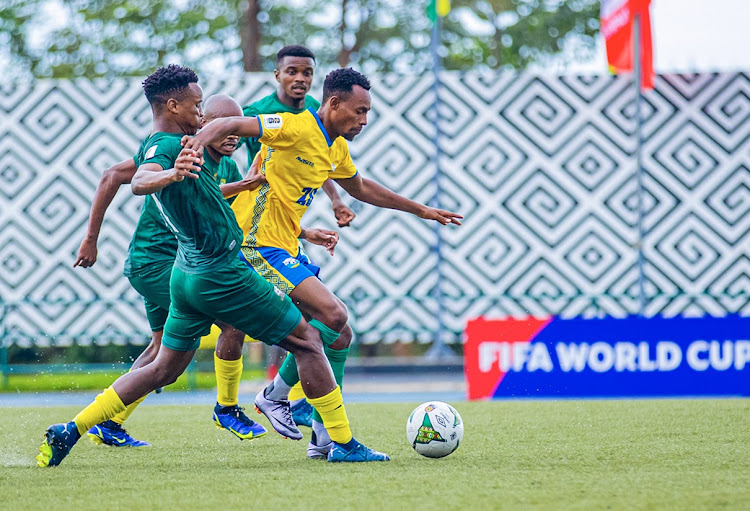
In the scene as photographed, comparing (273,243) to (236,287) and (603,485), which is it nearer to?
(236,287)

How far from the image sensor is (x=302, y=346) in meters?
5.15

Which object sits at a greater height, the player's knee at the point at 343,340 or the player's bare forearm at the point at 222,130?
the player's bare forearm at the point at 222,130

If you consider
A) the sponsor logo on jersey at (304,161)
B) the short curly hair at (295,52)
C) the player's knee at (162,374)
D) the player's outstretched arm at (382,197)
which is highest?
the short curly hair at (295,52)

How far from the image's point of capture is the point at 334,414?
17.1 ft

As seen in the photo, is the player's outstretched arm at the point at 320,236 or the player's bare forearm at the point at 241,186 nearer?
the player's bare forearm at the point at 241,186

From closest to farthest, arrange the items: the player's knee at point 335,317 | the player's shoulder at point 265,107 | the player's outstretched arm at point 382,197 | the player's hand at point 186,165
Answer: the player's hand at point 186,165 < the player's knee at point 335,317 < the player's outstretched arm at point 382,197 < the player's shoulder at point 265,107

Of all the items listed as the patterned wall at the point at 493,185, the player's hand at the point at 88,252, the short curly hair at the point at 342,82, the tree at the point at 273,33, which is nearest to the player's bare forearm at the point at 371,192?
the short curly hair at the point at 342,82

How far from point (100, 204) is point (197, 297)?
119 cm

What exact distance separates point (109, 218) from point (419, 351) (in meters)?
5.78

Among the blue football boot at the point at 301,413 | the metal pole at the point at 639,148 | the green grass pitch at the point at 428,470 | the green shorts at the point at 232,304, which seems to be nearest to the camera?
the green grass pitch at the point at 428,470

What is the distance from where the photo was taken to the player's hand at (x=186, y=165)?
4473 millimetres

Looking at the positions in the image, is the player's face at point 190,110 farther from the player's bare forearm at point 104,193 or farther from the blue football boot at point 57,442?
the blue football boot at point 57,442

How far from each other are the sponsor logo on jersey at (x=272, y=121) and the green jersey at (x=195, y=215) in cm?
42

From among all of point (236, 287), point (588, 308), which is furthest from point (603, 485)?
point (588, 308)
